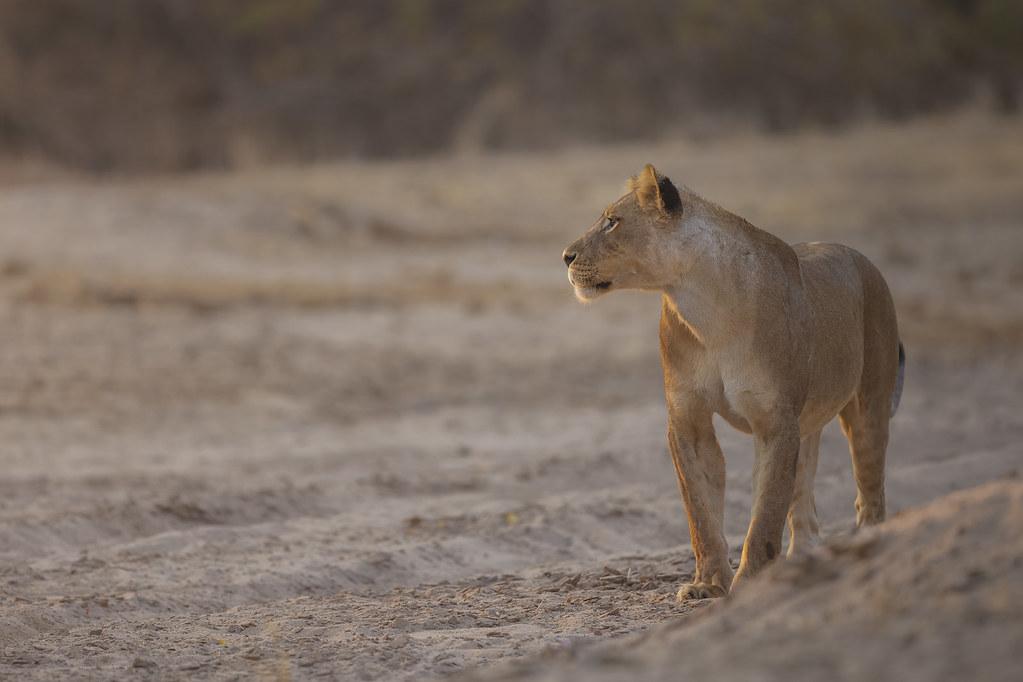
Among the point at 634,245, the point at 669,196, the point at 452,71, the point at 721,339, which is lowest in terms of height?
the point at 721,339

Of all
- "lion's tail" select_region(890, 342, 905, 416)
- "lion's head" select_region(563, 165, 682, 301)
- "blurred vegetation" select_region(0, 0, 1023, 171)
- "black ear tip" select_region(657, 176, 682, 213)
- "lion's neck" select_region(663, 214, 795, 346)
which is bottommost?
"lion's tail" select_region(890, 342, 905, 416)

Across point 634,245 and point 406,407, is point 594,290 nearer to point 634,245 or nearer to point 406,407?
point 634,245

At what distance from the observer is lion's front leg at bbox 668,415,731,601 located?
6.35 m

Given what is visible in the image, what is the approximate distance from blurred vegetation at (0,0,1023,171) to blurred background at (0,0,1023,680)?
83mm

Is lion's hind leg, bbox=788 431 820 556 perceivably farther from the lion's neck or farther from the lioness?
the lion's neck

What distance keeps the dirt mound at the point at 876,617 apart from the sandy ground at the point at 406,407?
0.03 meters

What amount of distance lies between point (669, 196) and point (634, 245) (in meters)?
0.22

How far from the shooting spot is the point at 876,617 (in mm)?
4262

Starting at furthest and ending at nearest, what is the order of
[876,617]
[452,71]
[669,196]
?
1. [452,71]
2. [669,196]
3. [876,617]

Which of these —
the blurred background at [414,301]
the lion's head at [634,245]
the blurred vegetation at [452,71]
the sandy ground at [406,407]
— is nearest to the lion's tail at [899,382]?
the sandy ground at [406,407]

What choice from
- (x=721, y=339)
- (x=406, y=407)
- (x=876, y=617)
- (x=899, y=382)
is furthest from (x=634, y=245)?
(x=406, y=407)

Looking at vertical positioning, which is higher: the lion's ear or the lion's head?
the lion's ear

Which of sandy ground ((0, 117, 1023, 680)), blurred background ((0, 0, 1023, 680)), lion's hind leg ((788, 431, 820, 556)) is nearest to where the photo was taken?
sandy ground ((0, 117, 1023, 680))

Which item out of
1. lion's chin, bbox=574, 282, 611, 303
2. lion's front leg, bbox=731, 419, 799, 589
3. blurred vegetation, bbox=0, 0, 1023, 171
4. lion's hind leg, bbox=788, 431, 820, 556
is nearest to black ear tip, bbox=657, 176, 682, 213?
lion's chin, bbox=574, 282, 611, 303
